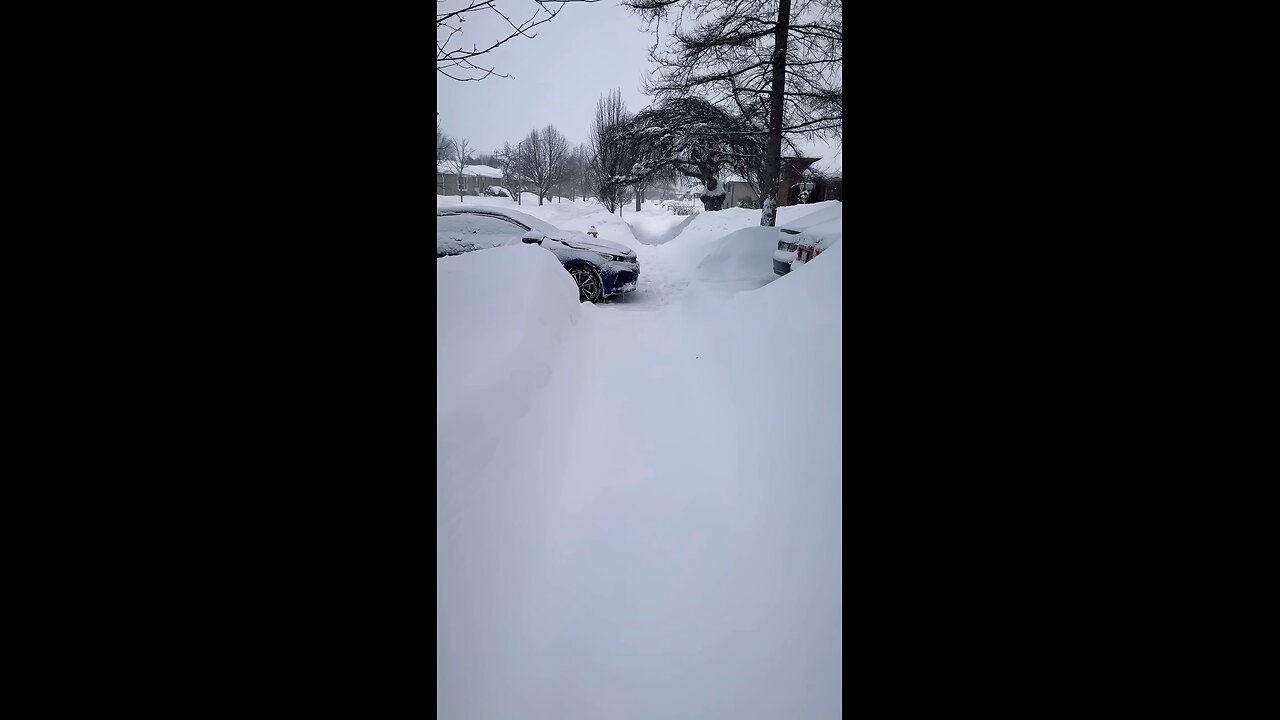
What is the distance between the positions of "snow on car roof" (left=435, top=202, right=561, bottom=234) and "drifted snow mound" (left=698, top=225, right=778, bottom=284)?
2.95 meters

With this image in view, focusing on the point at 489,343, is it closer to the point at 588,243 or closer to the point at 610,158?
the point at 588,243

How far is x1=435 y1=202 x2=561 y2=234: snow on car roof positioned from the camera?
8.25 metres

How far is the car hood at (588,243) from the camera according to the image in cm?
890

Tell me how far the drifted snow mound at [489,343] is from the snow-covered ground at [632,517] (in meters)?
0.02

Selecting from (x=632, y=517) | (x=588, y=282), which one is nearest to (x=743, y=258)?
(x=588, y=282)

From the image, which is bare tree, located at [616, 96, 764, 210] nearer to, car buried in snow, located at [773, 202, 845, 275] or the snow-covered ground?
car buried in snow, located at [773, 202, 845, 275]

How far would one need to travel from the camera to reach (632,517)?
2957mm

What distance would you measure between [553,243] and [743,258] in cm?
376

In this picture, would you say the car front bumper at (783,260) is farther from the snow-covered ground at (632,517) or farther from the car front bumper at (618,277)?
the snow-covered ground at (632,517)

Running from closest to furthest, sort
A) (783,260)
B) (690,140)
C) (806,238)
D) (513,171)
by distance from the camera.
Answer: (806,238) < (783,260) < (690,140) < (513,171)
